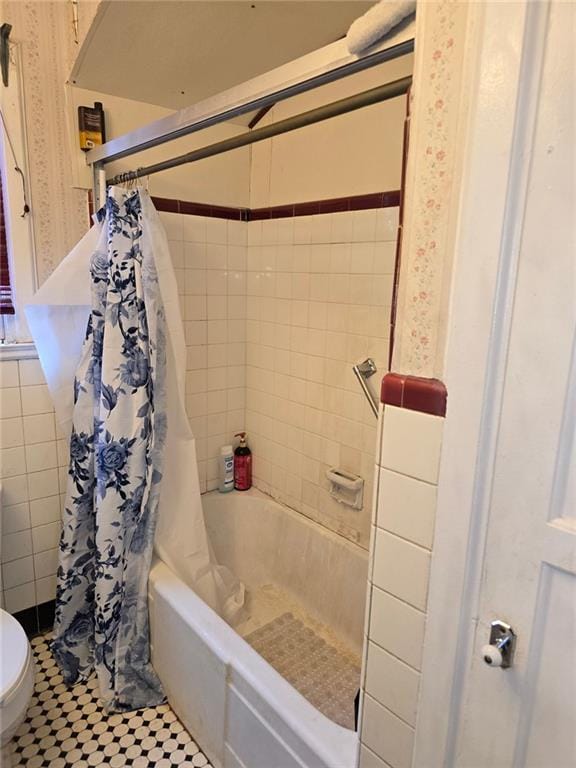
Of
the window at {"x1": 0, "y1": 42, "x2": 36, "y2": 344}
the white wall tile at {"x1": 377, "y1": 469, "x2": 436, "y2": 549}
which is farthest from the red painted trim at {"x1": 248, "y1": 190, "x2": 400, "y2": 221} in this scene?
the white wall tile at {"x1": 377, "y1": 469, "x2": 436, "y2": 549}

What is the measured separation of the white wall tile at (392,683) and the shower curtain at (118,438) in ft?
2.98

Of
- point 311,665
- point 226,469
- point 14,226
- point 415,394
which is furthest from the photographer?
point 226,469

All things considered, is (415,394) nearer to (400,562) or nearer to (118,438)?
(400,562)

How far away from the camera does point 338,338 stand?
1.75 m

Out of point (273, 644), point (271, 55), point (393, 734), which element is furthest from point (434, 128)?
point (273, 644)

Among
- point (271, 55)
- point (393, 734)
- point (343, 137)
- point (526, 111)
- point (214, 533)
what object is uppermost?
point (271, 55)

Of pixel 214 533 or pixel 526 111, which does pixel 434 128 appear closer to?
pixel 526 111

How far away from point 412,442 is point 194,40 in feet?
4.89

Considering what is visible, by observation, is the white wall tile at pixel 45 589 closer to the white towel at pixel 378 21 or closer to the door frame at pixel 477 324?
the door frame at pixel 477 324

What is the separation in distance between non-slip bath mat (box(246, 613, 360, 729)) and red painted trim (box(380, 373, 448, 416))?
124cm

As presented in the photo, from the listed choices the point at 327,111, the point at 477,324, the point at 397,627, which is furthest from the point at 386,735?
the point at 327,111

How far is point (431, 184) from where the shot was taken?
0.68 meters

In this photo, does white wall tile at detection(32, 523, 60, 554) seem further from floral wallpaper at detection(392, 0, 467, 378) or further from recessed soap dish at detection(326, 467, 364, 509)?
floral wallpaper at detection(392, 0, 467, 378)

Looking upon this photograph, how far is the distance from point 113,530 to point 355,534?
90 cm
